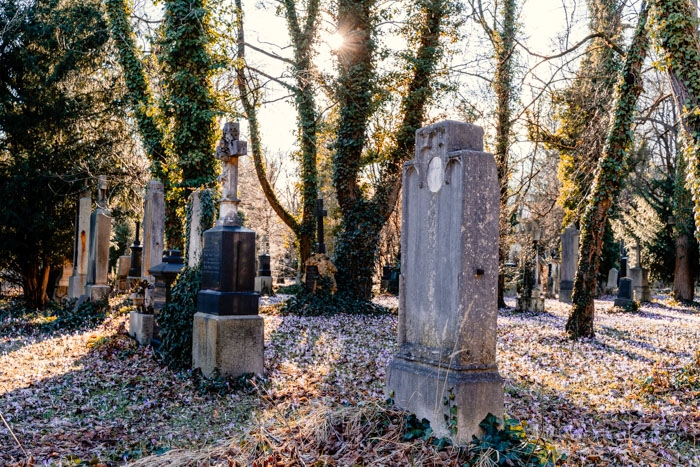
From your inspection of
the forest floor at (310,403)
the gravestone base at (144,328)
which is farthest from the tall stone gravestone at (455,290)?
the gravestone base at (144,328)

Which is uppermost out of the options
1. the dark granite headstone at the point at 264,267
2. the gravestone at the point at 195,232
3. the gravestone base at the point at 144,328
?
the gravestone at the point at 195,232

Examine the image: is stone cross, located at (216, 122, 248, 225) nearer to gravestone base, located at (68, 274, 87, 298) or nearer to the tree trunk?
gravestone base, located at (68, 274, 87, 298)

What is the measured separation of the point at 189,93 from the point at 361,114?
4.69 m

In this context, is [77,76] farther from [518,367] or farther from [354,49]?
[518,367]

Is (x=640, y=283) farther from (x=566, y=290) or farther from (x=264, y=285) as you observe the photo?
(x=264, y=285)

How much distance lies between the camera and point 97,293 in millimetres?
14109

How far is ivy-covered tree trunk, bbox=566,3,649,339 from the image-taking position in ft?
34.2

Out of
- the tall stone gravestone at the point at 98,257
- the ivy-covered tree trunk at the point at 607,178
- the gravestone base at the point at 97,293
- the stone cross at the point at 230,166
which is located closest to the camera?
the stone cross at the point at 230,166

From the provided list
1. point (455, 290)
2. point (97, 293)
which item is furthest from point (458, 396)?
point (97, 293)

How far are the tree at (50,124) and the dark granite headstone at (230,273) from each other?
11402 mm

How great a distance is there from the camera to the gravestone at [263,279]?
21.5m

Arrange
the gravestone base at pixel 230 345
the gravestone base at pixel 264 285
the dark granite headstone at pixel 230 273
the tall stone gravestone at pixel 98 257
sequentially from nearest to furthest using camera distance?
the gravestone base at pixel 230 345, the dark granite headstone at pixel 230 273, the tall stone gravestone at pixel 98 257, the gravestone base at pixel 264 285

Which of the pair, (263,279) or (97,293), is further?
(263,279)

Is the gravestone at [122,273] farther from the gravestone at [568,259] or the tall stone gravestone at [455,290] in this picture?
the tall stone gravestone at [455,290]
